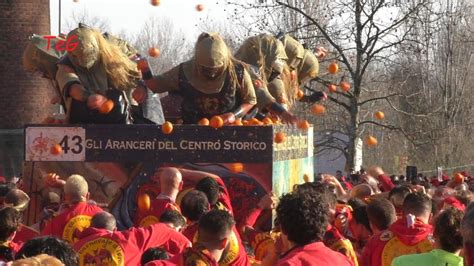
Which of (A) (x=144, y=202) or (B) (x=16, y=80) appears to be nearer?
(A) (x=144, y=202)

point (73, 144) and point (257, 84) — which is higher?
point (257, 84)

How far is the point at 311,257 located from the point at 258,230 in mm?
5360

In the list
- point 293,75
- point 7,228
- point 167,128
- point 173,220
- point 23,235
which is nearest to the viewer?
point 7,228

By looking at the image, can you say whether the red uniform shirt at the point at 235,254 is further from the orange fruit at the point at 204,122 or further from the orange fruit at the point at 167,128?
the orange fruit at the point at 204,122

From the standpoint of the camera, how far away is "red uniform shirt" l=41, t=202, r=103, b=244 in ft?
28.9

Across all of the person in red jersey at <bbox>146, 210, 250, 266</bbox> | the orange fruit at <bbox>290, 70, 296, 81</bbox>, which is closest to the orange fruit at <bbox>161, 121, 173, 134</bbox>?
the orange fruit at <bbox>290, 70, 296, 81</bbox>

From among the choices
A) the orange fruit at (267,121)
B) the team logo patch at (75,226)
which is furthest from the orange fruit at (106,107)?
the team logo patch at (75,226)

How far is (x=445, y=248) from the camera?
241 inches

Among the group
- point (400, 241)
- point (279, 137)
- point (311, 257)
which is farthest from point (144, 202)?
point (311, 257)

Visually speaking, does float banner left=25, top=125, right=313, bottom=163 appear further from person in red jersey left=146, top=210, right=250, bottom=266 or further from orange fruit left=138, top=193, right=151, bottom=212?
person in red jersey left=146, top=210, right=250, bottom=266

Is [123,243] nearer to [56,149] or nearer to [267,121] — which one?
[56,149]

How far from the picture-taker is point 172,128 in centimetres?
1206

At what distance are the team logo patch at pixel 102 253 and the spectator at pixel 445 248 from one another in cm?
201

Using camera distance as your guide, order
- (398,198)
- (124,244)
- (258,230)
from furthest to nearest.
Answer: (258,230) < (398,198) < (124,244)
